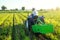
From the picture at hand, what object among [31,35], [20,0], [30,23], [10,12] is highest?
[20,0]

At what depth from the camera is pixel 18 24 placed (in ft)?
8.07

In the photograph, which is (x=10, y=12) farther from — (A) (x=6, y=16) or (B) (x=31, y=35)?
(B) (x=31, y=35)

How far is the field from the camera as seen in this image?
242cm

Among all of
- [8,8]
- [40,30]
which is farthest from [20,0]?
[40,30]

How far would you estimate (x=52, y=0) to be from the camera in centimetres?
250

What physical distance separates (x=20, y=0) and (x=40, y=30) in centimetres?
51

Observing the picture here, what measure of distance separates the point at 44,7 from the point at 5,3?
1.90ft

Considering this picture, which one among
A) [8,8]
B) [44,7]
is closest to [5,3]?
[8,8]

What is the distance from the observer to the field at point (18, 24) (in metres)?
2.42

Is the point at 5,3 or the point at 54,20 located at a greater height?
the point at 5,3

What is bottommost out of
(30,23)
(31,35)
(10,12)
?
(31,35)

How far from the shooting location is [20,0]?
96.8 inches

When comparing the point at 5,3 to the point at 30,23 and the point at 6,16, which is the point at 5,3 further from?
the point at 30,23

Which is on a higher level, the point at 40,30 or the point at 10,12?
the point at 10,12
